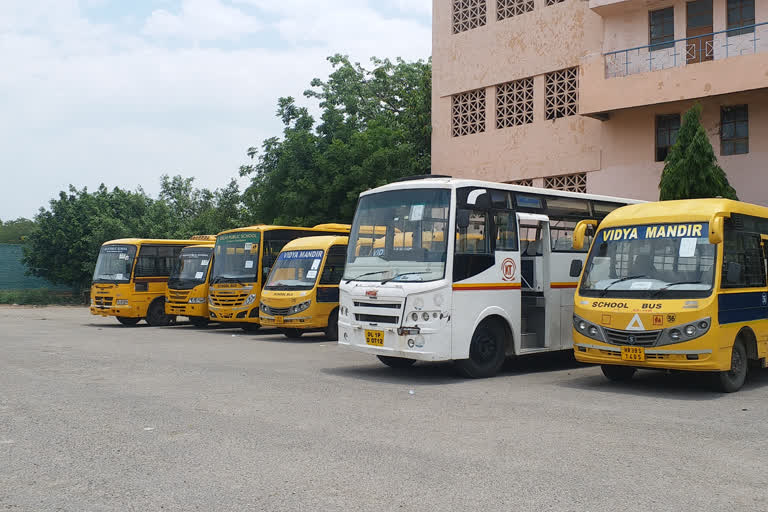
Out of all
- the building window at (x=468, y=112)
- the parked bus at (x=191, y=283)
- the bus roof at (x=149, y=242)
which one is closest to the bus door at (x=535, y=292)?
the parked bus at (x=191, y=283)

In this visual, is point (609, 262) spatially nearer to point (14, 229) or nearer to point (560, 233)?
point (560, 233)

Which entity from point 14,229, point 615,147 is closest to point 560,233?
point 615,147

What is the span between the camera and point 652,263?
10664 mm

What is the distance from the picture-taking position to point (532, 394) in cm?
1019

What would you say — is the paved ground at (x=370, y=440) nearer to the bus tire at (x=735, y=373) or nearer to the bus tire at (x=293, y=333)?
the bus tire at (x=735, y=373)

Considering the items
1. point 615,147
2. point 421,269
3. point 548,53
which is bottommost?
point 421,269

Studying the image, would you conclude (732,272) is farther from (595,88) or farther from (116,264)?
(116,264)

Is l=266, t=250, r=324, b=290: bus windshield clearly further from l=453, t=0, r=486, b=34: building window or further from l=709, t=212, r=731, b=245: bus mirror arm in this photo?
l=453, t=0, r=486, b=34: building window

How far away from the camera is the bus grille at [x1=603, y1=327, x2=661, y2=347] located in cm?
999

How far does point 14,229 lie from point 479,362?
288 feet

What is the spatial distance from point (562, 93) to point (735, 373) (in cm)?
1569

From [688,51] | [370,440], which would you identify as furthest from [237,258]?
[370,440]

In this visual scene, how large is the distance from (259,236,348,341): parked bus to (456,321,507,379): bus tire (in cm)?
649

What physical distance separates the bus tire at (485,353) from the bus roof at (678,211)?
7.46 feet
